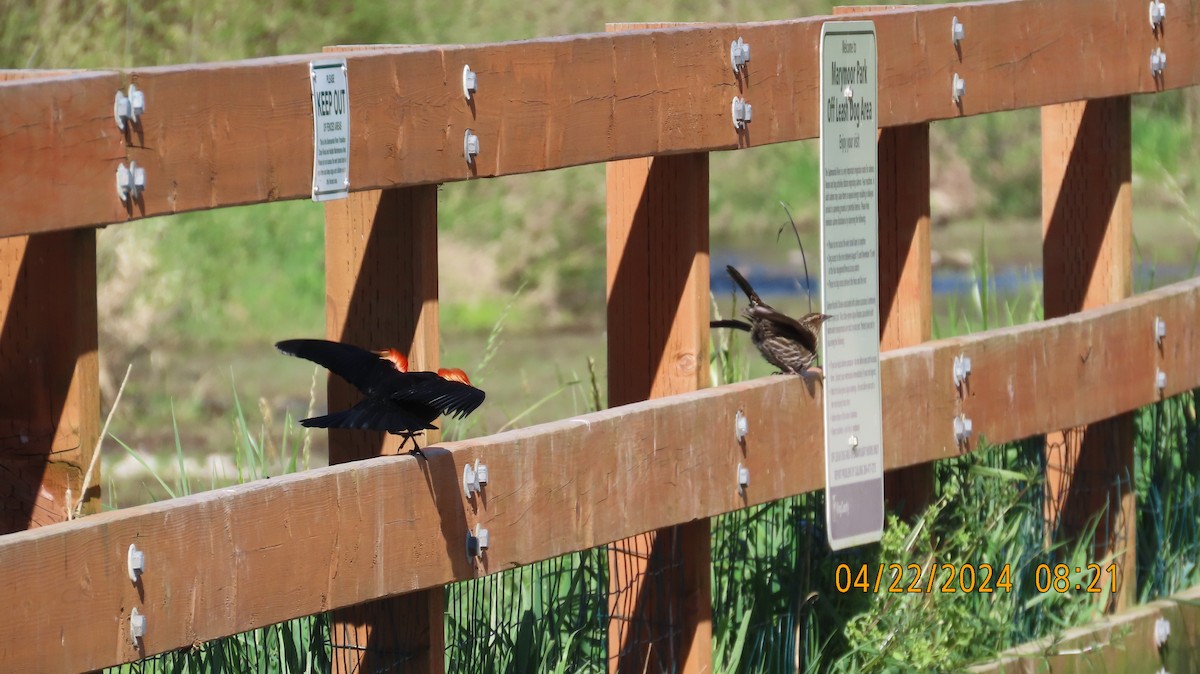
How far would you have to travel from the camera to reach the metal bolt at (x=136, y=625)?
2.36 m

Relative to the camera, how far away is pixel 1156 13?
15.0 ft

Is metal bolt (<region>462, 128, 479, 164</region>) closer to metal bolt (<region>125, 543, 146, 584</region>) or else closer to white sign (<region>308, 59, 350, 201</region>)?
white sign (<region>308, 59, 350, 201</region>)

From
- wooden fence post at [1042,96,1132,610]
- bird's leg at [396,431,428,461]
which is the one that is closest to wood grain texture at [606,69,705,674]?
bird's leg at [396,431,428,461]

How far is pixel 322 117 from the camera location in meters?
2.66

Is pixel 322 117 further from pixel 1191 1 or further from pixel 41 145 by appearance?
pixel 1191 1

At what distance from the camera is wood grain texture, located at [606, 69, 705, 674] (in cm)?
345

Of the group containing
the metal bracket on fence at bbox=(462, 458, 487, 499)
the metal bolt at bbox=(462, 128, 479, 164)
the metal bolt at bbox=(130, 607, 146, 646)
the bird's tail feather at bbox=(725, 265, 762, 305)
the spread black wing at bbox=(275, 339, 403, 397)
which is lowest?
the metal bolt at bbox=(130, 607, 146, 646)

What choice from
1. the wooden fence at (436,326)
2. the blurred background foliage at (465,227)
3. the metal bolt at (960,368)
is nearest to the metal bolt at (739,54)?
the wooden fence at (436,326)

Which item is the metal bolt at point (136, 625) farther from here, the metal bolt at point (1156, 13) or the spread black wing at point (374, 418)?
the metal bolt at point (1156, 13)
